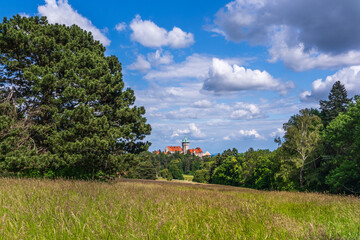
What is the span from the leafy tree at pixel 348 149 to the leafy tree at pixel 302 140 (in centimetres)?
207

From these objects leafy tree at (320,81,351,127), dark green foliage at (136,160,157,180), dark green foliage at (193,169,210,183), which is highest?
leafy tree at (320,81,351,127)

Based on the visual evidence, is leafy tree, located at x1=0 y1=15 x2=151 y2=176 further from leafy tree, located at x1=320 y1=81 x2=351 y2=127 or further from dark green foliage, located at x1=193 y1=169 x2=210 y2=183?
dark green foliage, located at x1=193 y1=169 x2=210 y2=183

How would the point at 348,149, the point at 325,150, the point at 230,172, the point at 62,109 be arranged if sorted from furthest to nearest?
the point at 230,172 → the point at 325,150 → the point at 348,149 → the point at 62,109

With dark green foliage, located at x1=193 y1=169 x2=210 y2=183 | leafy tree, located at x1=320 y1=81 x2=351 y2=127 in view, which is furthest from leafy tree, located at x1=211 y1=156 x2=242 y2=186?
leafy tree, located at x1=320 y1=81 x2=351 y2=127

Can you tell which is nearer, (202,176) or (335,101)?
(335,101)

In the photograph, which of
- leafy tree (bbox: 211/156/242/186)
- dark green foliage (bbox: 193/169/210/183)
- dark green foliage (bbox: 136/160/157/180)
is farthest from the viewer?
dark green foliage (bbox: 193/169/210/183)

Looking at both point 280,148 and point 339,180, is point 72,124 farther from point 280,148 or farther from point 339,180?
point 280,148

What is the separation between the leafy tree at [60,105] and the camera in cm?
1233

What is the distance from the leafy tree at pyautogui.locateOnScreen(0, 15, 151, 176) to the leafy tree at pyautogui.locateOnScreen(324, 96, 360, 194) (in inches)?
897

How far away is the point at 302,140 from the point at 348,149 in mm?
5967

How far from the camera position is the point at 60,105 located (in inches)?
543

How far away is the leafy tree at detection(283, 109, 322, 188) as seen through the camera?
32531 millimetres

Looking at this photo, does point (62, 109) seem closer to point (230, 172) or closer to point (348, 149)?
point (348, 149)

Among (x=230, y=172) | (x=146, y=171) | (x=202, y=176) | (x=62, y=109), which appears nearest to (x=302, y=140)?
(x=62, y=109)
